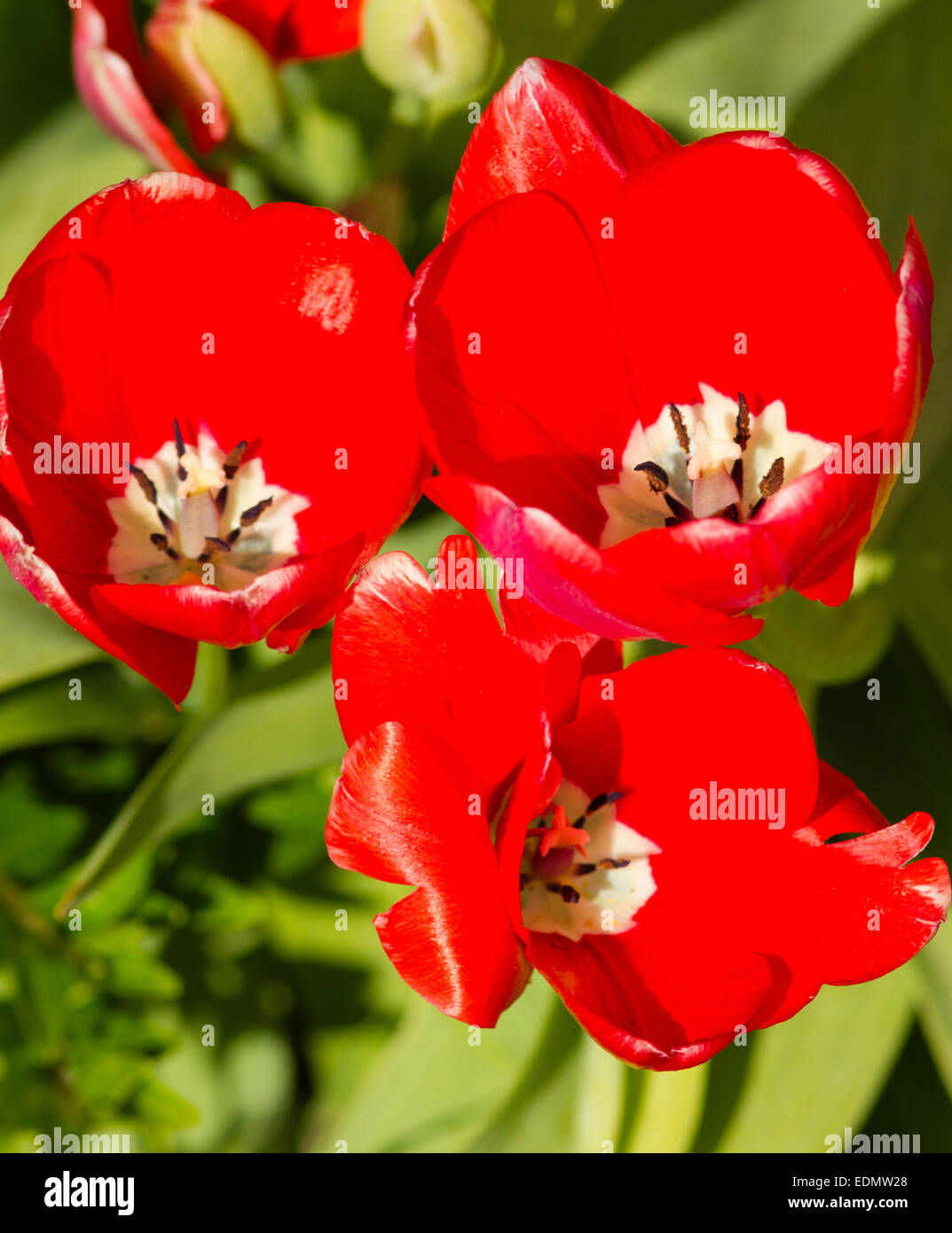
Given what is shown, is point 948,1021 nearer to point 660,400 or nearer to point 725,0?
point 660,400

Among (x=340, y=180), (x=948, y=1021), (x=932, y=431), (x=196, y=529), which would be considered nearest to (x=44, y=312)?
(x=196, y=529)

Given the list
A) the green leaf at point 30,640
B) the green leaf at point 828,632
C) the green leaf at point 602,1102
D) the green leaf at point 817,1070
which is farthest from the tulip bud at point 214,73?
the green leaf at point 817,1070

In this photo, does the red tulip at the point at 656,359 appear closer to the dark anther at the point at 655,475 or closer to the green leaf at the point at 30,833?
the dark anther at the point at 655,475

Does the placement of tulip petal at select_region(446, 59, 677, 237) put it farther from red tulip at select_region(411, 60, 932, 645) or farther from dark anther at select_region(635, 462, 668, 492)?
dark anther at select_region(635, 462, 668, 492)

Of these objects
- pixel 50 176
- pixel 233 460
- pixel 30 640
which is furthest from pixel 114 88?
pixel 30 640

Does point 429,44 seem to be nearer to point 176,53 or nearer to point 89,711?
point 176,53

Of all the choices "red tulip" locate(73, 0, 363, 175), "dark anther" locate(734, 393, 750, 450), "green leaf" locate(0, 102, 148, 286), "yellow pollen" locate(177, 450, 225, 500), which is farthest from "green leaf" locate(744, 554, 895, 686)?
"green leaf" locate(0, 102, 148, 286)
